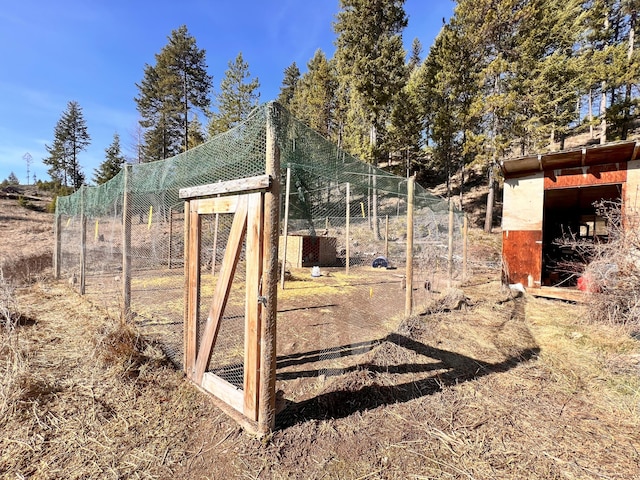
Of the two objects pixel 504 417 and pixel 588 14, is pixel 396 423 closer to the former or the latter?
pixel 504 417

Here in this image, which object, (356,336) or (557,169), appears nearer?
(356,336)

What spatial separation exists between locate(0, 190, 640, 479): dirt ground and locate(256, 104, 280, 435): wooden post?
221mm

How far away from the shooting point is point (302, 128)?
8.82ft

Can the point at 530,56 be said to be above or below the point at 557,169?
above

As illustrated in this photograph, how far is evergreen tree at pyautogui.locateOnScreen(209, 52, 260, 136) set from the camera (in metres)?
19.9

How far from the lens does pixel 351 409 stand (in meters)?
2.27

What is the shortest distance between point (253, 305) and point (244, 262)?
191cm

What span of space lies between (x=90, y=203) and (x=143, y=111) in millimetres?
21227

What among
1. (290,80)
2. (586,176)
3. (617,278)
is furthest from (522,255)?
(290,80)

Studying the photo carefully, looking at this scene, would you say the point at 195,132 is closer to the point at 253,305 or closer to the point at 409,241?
the point at 409,241

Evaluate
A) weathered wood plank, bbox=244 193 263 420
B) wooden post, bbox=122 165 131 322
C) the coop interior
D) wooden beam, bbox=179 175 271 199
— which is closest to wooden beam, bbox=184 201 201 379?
wooden beam, bbox=179 175 271 199

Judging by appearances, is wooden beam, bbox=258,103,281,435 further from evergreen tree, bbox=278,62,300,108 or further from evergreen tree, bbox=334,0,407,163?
evergreen tree, bbox=278,62,300,108

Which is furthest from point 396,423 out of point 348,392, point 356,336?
point 356,336

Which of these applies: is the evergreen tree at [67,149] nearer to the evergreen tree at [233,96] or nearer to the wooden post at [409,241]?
the evergreen tree at [233,96]
